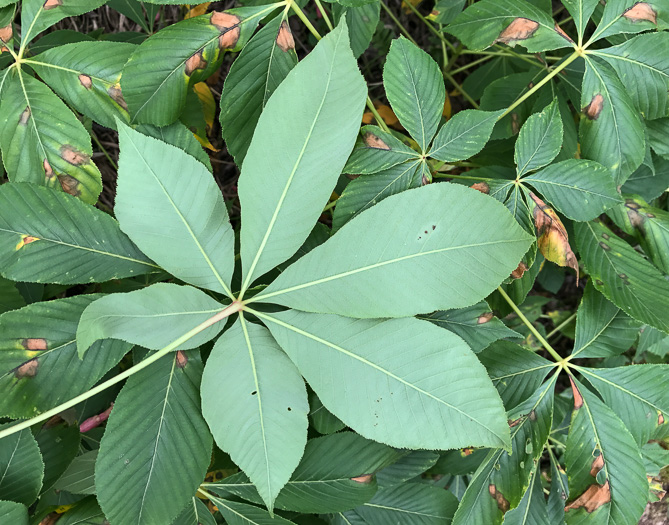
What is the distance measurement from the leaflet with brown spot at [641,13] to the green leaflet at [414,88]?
39 cm

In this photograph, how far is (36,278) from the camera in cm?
80

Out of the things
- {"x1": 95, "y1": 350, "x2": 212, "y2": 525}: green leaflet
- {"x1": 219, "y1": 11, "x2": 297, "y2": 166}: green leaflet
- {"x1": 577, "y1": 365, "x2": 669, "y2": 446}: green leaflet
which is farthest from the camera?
{"x1": 577, "y1": 365, "x2": 669, "y2": 446}: green leaflet

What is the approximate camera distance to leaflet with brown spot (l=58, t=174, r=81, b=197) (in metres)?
0.88

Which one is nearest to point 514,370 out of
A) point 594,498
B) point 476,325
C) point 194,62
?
point 476,325

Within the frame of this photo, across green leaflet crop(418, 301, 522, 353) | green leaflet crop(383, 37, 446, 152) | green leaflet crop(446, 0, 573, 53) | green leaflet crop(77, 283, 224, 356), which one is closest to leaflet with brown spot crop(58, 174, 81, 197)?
green leaflet crop(77, 283, 224, 356)

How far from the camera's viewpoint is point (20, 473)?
34.1 inches

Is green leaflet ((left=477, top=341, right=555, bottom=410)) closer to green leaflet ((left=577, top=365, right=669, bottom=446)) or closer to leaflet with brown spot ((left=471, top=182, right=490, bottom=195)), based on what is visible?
green leaflet ((left=577, top=365, right=669, bottom=446))

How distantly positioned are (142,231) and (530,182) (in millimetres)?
733

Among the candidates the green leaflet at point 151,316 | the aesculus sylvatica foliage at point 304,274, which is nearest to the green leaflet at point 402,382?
the aesculus sylvatica foliage at point 304,274

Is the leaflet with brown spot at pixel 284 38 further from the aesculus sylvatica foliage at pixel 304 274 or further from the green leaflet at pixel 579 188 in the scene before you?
the green leaflet at pixel 579 188

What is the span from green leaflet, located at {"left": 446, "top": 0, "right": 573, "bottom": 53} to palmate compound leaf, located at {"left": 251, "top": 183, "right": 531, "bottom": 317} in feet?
1.37

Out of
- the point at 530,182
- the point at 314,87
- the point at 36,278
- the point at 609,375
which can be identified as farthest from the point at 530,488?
the point at 36,278

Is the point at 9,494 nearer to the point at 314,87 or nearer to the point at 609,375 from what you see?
the point at 314,87

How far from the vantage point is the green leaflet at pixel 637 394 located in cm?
103
